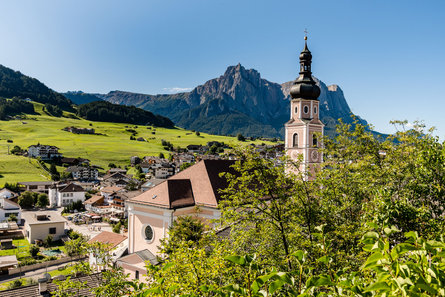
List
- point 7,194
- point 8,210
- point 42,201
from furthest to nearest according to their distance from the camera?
point 42,201
point 7,194
point 8,210

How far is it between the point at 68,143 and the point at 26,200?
74.6 metres

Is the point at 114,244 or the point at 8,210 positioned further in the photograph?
the point at 8,210

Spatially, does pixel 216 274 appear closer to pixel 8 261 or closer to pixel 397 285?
pixel 397 285

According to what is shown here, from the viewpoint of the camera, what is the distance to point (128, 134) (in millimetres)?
189375

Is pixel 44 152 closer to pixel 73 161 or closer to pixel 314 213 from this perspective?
pixel 73 161

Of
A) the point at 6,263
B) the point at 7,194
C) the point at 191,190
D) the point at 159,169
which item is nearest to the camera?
the point at 191,190

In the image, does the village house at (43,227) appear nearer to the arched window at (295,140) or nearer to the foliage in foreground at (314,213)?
the arched window at (295,140)

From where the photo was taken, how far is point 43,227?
56188mm

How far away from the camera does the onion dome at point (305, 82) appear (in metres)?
40.2

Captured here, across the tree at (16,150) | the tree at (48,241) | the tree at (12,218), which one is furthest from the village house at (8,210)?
the tree at (16,150)

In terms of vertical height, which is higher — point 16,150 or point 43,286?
point 16,150

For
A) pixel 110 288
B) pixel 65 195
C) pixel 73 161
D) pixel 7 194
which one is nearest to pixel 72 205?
pixel 65 195

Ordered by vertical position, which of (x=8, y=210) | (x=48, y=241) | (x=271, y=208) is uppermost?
(x=271, y=208)

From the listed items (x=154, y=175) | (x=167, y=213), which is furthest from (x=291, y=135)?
(x=154, y=175)
